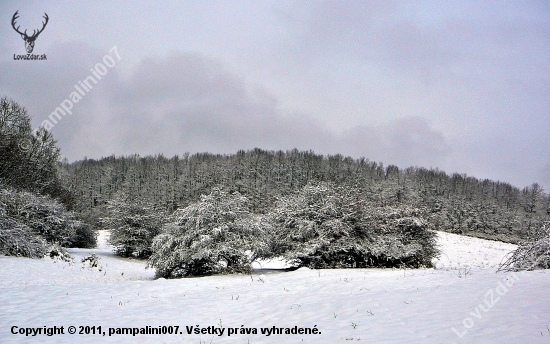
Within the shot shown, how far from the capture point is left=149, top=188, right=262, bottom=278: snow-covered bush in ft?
48.5

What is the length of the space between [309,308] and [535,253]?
8.21 metres

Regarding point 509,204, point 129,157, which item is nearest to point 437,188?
point 509,204

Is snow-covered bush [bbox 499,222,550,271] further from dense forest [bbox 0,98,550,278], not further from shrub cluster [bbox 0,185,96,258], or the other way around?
shrub cluster [bbox 0,185,96,258]

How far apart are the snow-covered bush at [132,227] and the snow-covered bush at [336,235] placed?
13884mm

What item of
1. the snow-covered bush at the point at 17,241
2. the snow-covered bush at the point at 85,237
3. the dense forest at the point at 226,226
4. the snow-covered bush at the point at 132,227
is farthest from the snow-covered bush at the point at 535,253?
the snow-covered bush at the point at 85,237

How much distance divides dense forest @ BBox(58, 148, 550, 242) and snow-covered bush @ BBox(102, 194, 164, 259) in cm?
3159

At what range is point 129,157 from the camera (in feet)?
406

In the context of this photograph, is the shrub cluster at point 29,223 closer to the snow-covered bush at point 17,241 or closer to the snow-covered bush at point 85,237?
the snow-covered bush at point 17,241

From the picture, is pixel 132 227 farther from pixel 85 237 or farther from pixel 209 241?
pixel 209 241

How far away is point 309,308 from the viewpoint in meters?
7.78

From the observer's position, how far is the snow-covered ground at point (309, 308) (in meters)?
5.75

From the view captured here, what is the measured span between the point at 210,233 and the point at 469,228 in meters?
65.8

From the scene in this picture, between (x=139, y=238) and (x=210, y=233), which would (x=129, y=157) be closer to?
(x=139, y=238)

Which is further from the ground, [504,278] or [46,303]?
[504,278]
